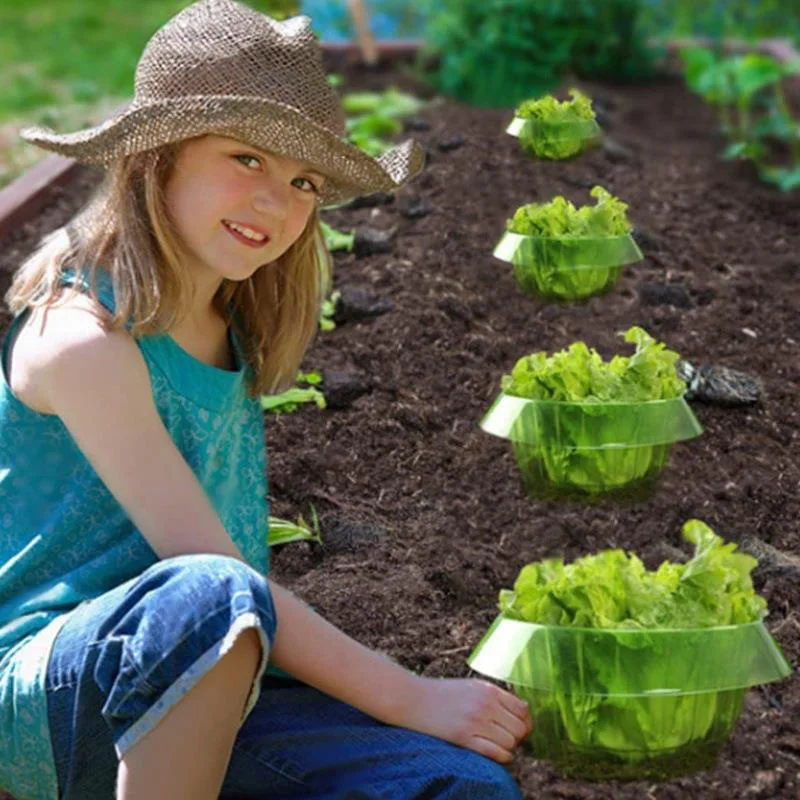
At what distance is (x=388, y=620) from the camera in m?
3.13

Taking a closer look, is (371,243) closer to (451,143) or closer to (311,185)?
(451,143)

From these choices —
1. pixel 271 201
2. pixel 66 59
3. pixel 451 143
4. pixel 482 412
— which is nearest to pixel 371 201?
pixel 451 143

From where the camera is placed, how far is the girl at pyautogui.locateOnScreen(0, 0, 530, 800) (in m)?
2.36

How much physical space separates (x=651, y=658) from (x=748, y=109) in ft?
17.0

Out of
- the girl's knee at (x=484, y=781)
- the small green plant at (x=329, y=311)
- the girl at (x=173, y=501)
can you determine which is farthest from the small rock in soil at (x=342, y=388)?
the girl's knee at (x=484, y=781)

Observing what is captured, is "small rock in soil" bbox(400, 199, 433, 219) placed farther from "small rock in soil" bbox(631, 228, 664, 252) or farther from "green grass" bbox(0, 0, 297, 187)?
"green grass" bbox(0, 0, 297, 187)

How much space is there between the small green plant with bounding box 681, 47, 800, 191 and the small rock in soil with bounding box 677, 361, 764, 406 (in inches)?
71.9

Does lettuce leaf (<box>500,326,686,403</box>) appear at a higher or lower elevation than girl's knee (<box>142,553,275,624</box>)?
lower

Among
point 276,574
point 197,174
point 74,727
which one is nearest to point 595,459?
point 276,574

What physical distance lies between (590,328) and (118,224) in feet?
5.82

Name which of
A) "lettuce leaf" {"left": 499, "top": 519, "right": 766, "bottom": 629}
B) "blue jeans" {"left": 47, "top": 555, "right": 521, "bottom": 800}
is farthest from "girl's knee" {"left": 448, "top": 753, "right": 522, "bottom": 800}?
"lettuce leaf" {"left": 499, "top": 519, "right": 766, "bottom": 629}

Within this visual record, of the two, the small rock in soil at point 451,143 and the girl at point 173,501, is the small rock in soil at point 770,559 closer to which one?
the girl at point 173,501

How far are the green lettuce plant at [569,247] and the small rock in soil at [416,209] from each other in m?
1.04

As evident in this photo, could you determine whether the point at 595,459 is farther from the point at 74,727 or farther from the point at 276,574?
the point at 74,727
